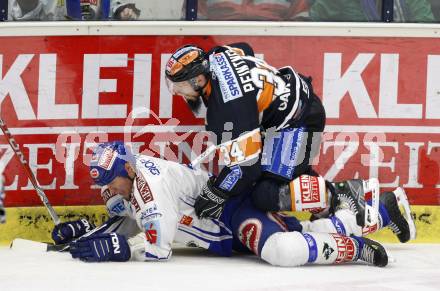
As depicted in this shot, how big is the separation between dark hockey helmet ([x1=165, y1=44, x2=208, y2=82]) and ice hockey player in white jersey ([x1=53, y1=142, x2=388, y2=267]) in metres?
0.45

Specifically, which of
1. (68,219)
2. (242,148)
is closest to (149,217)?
(242,148)

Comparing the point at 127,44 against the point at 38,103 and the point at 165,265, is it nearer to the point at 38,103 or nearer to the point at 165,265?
the point at 38,103

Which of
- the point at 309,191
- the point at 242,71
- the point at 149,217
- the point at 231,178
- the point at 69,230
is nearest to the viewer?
the point at 149,217

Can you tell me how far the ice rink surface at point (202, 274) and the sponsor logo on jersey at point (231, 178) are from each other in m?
0.38

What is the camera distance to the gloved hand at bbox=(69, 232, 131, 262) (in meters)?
5.17

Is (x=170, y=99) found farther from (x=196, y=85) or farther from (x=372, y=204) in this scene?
(x=372, y=204)

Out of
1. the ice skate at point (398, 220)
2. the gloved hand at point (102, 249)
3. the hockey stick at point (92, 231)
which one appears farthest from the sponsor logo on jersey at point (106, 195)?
the ice skate at point (398, 220)

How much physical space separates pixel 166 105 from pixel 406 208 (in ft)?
4.87

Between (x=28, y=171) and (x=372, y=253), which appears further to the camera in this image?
(x=28, y=171)

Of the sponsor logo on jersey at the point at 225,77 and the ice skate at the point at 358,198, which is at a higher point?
the sponsor logo on jersey at the point at 225,77

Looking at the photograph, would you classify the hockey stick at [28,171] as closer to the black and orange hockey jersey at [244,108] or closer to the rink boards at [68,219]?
the rink boards at [68,219]

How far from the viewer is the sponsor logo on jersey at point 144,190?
531 centimetres

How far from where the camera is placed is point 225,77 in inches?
214

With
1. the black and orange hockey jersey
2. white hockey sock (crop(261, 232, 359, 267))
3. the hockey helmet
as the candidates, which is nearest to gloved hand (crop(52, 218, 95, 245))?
the hockey helmet
